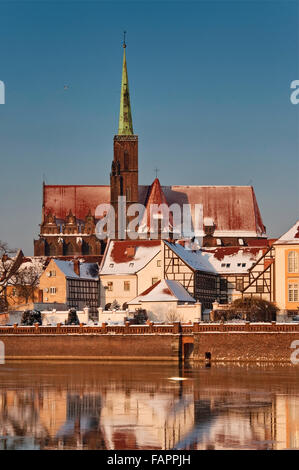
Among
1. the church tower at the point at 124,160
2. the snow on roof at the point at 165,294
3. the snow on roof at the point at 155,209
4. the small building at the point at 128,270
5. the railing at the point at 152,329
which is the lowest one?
the railing at the point at 152,329

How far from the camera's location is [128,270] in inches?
3612

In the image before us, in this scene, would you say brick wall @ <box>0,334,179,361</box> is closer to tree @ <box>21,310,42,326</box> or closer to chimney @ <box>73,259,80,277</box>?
tree @ <box>21,310,42,326</box>

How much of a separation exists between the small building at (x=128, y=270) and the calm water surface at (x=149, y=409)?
31.0 meters

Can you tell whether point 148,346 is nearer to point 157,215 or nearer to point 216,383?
point 216,383

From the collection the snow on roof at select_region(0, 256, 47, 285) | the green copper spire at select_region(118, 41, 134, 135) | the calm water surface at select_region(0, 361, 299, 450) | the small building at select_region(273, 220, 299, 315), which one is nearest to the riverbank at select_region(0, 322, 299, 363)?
the calm water surface at select_region(0, 361, 299, 450)

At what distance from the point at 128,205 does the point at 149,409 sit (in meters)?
81.8

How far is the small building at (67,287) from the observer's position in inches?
3590

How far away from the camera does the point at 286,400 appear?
4012 centimetres

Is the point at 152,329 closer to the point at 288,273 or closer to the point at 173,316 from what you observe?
the point at 173,316

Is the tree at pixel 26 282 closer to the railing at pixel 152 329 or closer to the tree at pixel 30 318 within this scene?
the tree at pixel 30 318

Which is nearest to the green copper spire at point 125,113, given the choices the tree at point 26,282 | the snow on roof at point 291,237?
the tree at point 26,282

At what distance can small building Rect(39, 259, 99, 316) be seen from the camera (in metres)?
91.2

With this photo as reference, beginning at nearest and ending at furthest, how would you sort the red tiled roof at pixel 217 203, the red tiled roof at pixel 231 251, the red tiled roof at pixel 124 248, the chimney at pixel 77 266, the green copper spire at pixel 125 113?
the chimney at pixel 77 266 → the red tiled roof at pixel 124 248 → the red tiled roof at pixel 231 251 → the red tiled roof at pixel 217 203 → the green copper spire at pixel 125 113

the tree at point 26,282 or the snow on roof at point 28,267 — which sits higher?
the snow on roof at point 28,267
